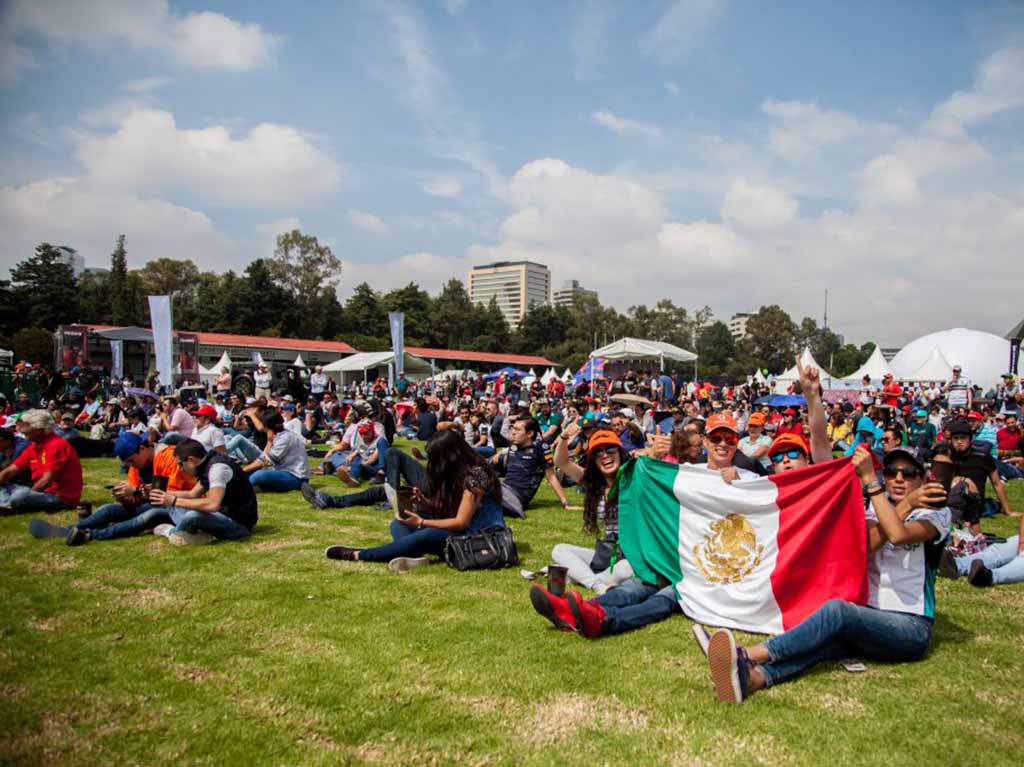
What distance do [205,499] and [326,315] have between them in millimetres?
78306

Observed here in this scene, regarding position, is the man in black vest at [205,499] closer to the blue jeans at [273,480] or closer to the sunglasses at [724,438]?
the blue jeans at [273,480]

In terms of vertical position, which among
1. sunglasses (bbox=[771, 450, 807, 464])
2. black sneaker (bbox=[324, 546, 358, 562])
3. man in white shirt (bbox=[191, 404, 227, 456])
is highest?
sunglasses (bbox=[771, 450, 807, 464])

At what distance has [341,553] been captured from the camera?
681cm

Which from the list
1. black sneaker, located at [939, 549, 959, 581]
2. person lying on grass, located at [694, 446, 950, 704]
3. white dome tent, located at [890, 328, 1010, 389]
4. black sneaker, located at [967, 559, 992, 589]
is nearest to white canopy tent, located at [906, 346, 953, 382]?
white dome tent, located at [890, 328, 1010, 389]

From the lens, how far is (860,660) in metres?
4.26

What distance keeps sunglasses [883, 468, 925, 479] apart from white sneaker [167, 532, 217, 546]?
6.83 metres

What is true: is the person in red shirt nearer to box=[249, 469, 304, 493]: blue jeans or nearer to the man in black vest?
the man in black vest

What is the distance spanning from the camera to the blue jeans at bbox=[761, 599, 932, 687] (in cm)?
392

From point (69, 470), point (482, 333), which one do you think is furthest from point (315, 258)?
point (69, 470)

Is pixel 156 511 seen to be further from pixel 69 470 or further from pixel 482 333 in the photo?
pixel 482 333

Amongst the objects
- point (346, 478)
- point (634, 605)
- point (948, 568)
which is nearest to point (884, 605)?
point (634, 605)

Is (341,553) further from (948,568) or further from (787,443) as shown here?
(948,568)

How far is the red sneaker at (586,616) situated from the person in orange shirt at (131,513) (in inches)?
207

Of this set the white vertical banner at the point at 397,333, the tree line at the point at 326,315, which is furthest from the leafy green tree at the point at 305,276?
the white vertical banner at the point at 397,333
